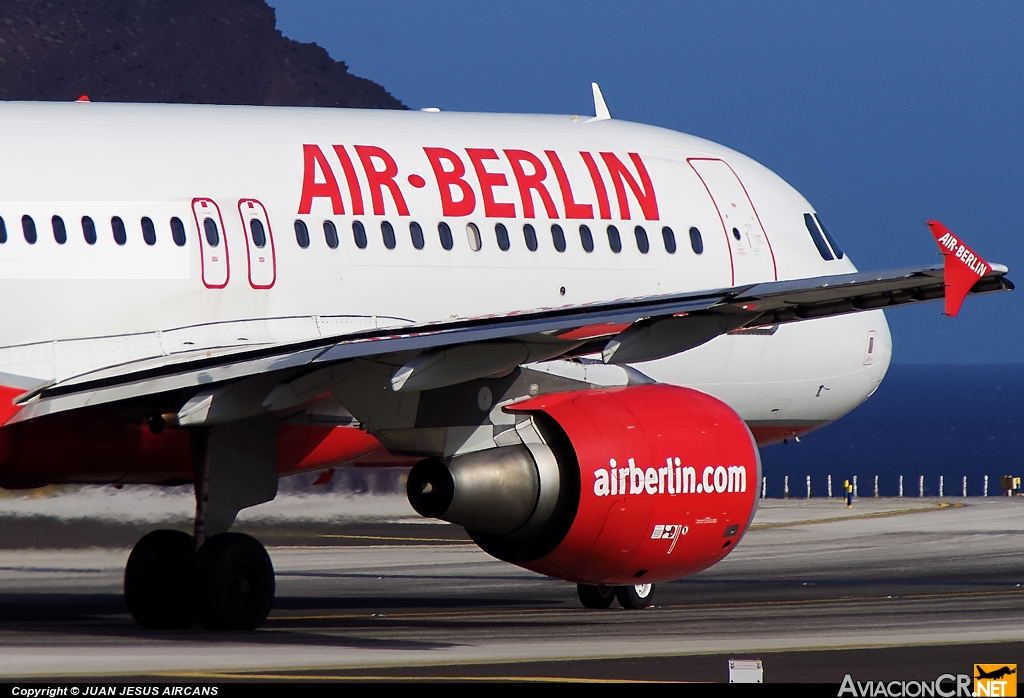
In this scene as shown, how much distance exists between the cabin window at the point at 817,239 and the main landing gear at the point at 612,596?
15.3ft

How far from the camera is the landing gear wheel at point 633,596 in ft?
70.6

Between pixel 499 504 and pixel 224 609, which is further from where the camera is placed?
pixel 224 609

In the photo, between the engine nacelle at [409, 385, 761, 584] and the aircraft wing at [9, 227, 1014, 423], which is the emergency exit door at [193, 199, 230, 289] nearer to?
the aircraft wing at [9, 227, 1014, 423]

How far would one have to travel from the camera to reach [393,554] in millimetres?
31141

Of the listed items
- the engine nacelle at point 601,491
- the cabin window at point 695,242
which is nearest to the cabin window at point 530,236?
the cabin window at point 695,242

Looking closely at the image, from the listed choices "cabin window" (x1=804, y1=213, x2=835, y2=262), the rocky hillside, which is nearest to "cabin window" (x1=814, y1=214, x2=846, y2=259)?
"cabin window" (x1=804, y1=213, x2=835, y2=262)

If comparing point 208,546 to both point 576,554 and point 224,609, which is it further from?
point 576,554

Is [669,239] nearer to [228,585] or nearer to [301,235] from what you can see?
[301,235]

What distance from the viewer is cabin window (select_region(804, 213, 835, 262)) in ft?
Answer: 74.8

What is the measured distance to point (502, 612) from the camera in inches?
835

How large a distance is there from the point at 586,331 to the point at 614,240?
6.48 m

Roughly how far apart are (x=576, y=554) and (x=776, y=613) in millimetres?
4806

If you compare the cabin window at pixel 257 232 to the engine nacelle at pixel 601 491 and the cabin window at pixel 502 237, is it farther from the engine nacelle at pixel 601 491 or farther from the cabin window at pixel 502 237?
the engine nacelle at pixel 601 491

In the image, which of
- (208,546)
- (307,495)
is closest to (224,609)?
(208,546)
